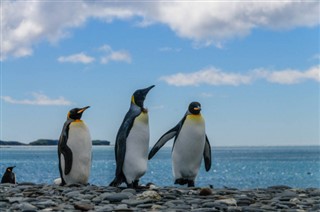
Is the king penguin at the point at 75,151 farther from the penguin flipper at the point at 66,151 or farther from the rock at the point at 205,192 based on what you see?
the rock at the point at 205,192

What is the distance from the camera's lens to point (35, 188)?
905cm

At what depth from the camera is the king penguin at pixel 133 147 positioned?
29.3 feet

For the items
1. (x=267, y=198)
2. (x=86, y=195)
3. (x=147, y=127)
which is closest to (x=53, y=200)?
(x=86, y=195)

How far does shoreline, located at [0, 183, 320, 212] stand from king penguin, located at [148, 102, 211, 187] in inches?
53.3

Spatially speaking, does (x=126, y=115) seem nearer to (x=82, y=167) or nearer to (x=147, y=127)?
(x=147, y=127)

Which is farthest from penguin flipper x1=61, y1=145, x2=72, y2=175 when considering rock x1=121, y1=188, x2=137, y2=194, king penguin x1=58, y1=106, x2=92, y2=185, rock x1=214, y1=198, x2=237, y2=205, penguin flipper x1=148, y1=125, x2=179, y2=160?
rock x1=214, y1=198, x2=237, y2=205

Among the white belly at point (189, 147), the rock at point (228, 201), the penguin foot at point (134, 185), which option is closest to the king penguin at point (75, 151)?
the penguin foot at point (134, 185)

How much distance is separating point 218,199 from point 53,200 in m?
1.90

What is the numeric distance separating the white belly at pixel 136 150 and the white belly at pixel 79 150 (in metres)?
1.15

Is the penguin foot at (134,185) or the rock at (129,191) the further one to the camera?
the penguin foot at (134,185)

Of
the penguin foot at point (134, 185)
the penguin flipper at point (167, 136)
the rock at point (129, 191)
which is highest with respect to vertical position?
the penguin flipper at point (167, 136)

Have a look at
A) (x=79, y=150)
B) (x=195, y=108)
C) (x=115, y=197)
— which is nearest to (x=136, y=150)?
(x=79, y=150)

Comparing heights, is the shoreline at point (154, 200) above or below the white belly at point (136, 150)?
below

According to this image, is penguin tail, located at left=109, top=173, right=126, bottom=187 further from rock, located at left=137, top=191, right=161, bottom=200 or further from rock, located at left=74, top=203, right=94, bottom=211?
rock, located at left=74, top=203, right=94, bottom=211
